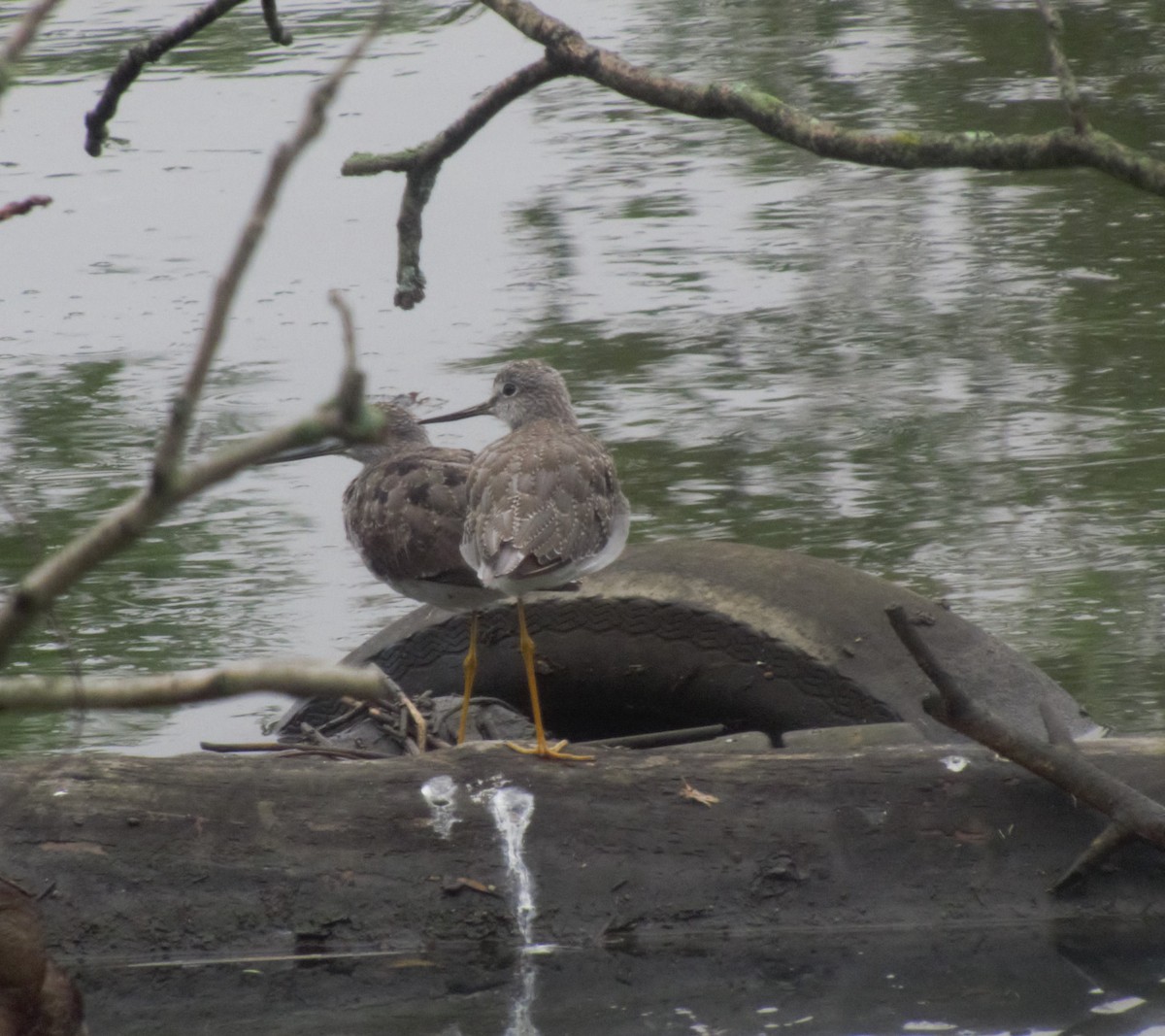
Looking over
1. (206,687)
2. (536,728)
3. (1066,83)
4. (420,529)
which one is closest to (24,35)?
(206,687)

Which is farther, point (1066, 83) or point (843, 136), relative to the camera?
point (843, 136)

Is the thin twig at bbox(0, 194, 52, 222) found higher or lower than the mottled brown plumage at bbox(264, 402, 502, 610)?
higher

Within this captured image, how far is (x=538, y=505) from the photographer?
4.91 m

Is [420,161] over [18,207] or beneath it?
beneath

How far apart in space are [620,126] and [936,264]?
4111mm

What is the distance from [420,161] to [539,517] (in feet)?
3.62

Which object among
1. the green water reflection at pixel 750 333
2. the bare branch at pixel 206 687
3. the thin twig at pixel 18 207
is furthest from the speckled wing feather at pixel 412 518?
the bare branch at pixel 206 687

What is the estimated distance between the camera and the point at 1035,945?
4.21 m

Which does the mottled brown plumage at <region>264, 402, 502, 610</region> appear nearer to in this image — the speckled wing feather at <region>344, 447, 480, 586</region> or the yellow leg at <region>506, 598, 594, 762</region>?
the speckled wing feather at <region>344, 447, 480, 586</region>

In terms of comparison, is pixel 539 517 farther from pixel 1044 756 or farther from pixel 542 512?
pixel 1044 756

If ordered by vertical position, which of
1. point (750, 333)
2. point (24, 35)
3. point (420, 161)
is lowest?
point (750, 333)

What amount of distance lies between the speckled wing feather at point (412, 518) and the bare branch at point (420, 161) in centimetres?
110

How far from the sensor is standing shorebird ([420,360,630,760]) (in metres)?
4.77

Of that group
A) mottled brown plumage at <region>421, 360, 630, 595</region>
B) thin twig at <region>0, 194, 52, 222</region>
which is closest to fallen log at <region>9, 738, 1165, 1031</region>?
mottled brown plumage at <region>421, 360, 630, 595</region>
